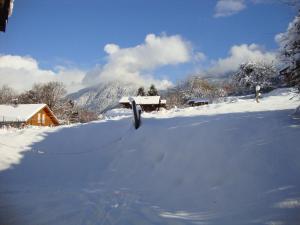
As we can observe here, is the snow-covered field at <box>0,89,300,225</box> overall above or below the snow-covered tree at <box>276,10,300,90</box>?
below

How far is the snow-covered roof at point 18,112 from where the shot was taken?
47.3 metres

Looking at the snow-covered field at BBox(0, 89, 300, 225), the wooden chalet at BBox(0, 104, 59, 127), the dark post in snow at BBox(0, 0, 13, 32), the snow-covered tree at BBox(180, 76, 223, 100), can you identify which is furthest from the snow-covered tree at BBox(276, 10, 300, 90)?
the snow-covered tree at BBox(180, 76, 223, 100)

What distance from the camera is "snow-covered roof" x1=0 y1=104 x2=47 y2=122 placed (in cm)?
4727

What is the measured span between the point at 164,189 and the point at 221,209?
122 inches

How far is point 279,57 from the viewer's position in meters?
11.9

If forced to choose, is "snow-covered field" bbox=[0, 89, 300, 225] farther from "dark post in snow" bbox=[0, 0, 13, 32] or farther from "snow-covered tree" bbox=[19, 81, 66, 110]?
"snow-covered tree" bbox=[19, 81, 66, 110]

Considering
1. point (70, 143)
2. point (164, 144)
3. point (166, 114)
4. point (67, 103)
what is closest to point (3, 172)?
point (70, 143)

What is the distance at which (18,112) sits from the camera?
161 feet

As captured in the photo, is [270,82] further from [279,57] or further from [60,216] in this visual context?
[60,216]

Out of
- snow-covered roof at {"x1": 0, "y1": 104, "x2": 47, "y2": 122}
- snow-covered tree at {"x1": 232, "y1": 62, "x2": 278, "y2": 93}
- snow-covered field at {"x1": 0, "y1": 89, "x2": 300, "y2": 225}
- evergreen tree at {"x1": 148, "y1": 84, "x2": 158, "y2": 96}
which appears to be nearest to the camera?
snow-covered field at {"x1": 0, "y1": 89, "x2": 300, "y2": 225}

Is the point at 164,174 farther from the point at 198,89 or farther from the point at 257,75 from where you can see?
the point at 198,89

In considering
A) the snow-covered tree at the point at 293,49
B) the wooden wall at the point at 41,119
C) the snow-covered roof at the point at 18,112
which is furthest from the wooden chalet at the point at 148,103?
the snow-covered tree at the point at 293,49

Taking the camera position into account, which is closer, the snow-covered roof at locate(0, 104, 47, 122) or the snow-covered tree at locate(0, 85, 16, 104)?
the snow-covered roof at locate(0, 104, 47, 122)

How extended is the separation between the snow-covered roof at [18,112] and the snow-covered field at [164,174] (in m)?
28.8
